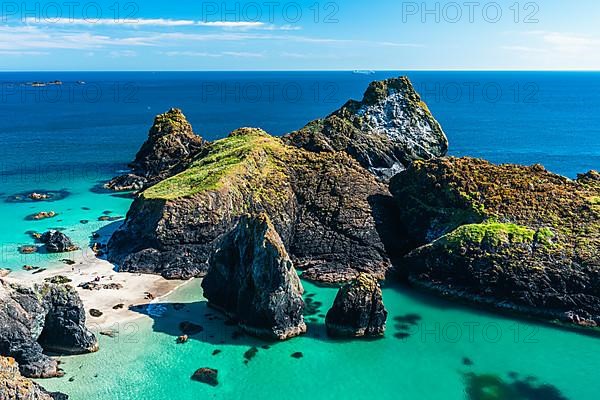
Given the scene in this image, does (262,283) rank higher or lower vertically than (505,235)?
lower

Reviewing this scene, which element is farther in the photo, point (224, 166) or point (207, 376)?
point (224, 166)

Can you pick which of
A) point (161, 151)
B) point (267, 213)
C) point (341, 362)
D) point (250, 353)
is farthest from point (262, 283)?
point (161, 151)

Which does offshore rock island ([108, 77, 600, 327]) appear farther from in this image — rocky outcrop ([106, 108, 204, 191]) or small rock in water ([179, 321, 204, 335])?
rocky outcrop ([106, 108, 204, 191])

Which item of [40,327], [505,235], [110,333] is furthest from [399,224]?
[40,327]

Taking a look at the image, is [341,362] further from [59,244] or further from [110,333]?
[59,244]

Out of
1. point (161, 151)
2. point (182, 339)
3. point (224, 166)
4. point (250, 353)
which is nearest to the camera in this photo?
point (250, 353)

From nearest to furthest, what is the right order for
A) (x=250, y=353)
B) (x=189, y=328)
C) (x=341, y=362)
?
1. (x=341, y=362)
2. (x=250, y=353)
3. (x=189, y=328)

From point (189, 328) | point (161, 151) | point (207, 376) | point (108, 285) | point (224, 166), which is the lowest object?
point (207, 376)
